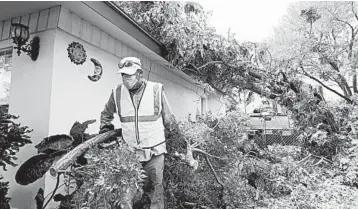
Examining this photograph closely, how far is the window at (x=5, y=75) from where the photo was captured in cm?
383

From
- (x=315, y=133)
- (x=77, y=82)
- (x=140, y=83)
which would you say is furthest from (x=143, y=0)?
(x=315, y=133)

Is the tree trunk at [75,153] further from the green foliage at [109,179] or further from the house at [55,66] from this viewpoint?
the house at [55,66]

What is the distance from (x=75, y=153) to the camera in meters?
2.17

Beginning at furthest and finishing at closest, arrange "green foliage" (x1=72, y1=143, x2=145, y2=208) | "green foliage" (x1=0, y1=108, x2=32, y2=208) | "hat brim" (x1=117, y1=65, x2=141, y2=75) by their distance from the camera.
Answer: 1. "green foliage" (x1=0, y1=108, x2=32, y2=208)
2. "hat brim" (x1=117, y1=65, x2=141, y2=75)
3. "green foliage" (x1=72, y1=143, x2=145, y2=208)

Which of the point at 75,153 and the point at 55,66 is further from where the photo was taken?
the point at 55,66

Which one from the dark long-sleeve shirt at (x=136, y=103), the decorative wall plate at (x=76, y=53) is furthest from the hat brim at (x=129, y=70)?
the decorative wall plate at (x=76, y=53)

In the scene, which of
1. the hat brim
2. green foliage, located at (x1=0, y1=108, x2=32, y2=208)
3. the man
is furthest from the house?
the hat brim

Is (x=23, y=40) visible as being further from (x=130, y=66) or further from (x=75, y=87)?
(x=130, y=66)

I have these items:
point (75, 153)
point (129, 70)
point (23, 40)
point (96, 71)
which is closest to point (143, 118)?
point (129, 70)

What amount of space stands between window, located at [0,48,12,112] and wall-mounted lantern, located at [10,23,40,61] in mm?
586

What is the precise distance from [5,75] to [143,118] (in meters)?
2.80

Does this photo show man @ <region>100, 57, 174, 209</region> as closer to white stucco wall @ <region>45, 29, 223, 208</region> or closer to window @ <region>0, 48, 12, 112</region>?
white stucco wall @ <region>45, 29, 223, 208</region>

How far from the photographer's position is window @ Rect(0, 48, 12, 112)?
383cm

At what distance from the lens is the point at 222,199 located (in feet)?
12.1
